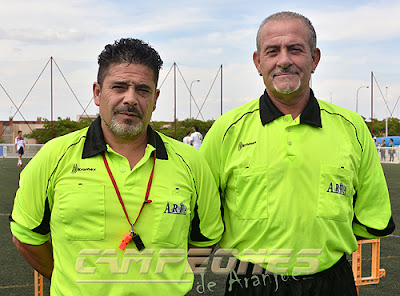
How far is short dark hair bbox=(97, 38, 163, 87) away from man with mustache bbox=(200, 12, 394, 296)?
24.5 inches

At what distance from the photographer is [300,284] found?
8.29 feet

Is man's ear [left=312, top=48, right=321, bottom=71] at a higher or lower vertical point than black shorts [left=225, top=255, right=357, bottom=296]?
higher

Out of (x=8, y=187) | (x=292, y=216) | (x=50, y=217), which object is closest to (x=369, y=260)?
(x=292, y=216)

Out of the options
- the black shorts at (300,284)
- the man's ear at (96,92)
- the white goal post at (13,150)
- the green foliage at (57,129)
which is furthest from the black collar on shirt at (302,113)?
the green foliage at (57,129)

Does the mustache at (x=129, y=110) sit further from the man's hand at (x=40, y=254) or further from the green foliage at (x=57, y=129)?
the green foliage at (x=57, y=129)

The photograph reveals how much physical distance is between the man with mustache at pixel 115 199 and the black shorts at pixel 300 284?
1.25 feet

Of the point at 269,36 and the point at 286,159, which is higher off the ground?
the point at 269,36

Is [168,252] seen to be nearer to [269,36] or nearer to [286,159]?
[286,159]

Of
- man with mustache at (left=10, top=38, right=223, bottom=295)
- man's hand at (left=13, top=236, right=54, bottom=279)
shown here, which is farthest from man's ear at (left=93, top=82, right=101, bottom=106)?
man's hand at (left=13, top=236, right=54, bottom=279)

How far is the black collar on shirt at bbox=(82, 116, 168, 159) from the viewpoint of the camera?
7.51ft

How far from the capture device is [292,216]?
2479mm

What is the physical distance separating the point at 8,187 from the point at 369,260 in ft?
38.0

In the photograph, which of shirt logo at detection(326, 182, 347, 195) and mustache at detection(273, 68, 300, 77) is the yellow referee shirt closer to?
shirt logo at detection(326, 182, 347, 195)

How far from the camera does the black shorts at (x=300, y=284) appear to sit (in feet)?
8.29
